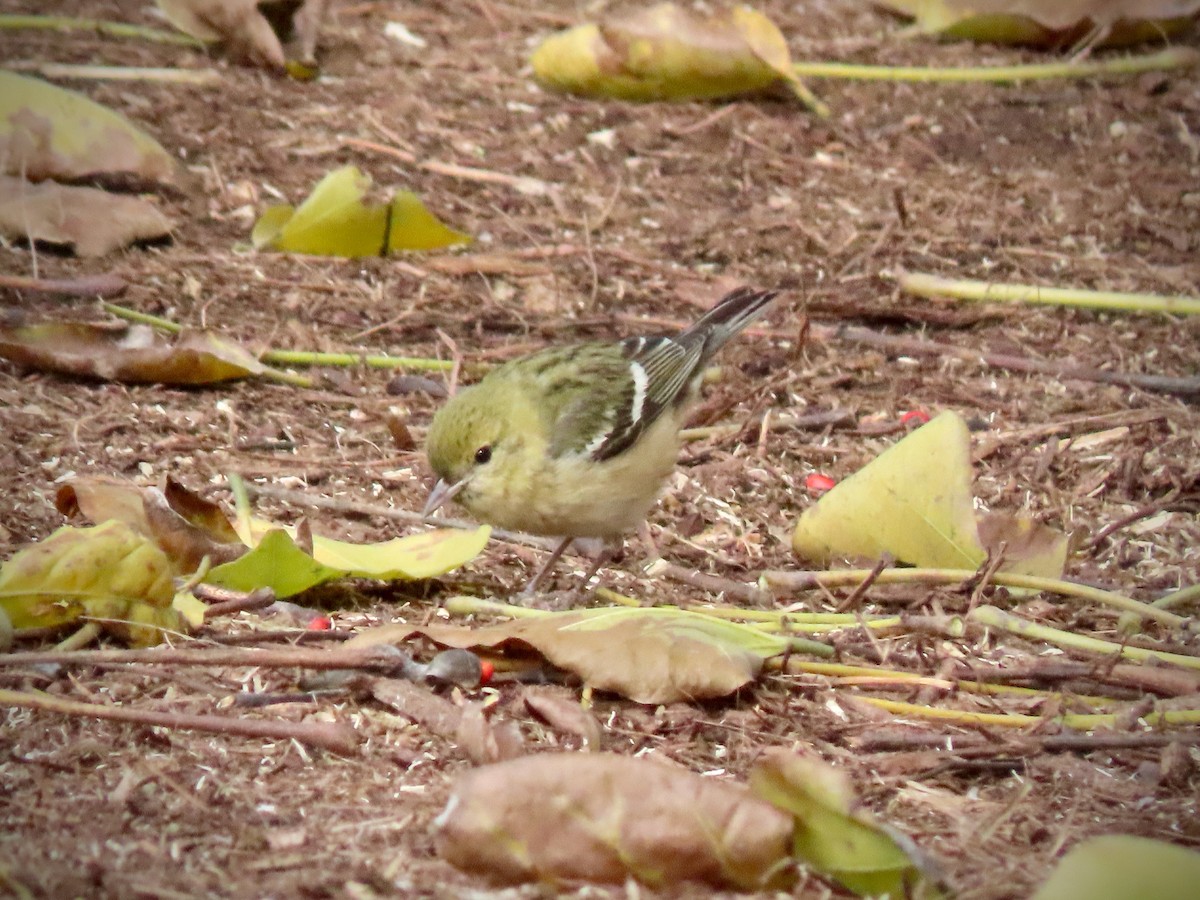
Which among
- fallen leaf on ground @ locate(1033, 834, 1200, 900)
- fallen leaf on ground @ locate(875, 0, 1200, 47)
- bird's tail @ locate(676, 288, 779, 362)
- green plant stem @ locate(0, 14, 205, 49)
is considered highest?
fallen leaf on ground @ locate(875, 0, 1200, 47)

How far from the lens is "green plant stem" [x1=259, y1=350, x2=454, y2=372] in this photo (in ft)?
18.3

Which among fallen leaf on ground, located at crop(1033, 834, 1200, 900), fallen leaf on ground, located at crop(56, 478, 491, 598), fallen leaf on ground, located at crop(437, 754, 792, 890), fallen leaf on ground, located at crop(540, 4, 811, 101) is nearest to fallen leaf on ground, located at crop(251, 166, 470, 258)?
fallen leaf on ground, located at crop(540, 4, 811, 101)

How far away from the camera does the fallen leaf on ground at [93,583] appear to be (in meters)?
3.40

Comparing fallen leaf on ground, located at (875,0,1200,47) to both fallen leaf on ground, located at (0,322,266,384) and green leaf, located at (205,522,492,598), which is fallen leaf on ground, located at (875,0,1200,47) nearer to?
fallen leaf on ground, located at (0,322,266,384)

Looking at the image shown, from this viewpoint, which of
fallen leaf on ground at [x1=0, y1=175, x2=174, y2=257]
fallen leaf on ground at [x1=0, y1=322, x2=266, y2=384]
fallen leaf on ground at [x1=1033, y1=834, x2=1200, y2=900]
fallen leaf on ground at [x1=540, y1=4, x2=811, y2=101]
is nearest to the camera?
fallen leaf on ground at [x1=1033, y1=834, x2=1200, y2=900]

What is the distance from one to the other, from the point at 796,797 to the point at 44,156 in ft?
15.1

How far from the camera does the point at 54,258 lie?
6.00m

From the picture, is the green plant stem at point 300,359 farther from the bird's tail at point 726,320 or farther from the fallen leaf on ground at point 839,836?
the fallen leaf on ground at point 839,836

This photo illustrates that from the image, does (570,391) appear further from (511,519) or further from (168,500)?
(168,500)

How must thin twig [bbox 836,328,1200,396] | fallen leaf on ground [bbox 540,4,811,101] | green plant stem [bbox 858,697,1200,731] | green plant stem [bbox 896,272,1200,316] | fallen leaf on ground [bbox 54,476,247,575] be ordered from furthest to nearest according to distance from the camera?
fallen leaf on ground [bbox 540,4,811,101]
green plant stem [bbox 896,272,1200,316]
thin twig [bbox 836,328,1200,396]
fallen leaf on ground [bbox 54,476,247,575]
green plant stem [bbox 858,697,1200,731]

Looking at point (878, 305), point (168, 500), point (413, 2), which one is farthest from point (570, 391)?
point (413, 2)

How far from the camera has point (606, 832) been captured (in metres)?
2.65

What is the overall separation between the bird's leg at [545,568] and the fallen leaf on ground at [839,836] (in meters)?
1.96

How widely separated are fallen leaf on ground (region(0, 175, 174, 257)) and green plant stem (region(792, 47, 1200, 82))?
3518mm
